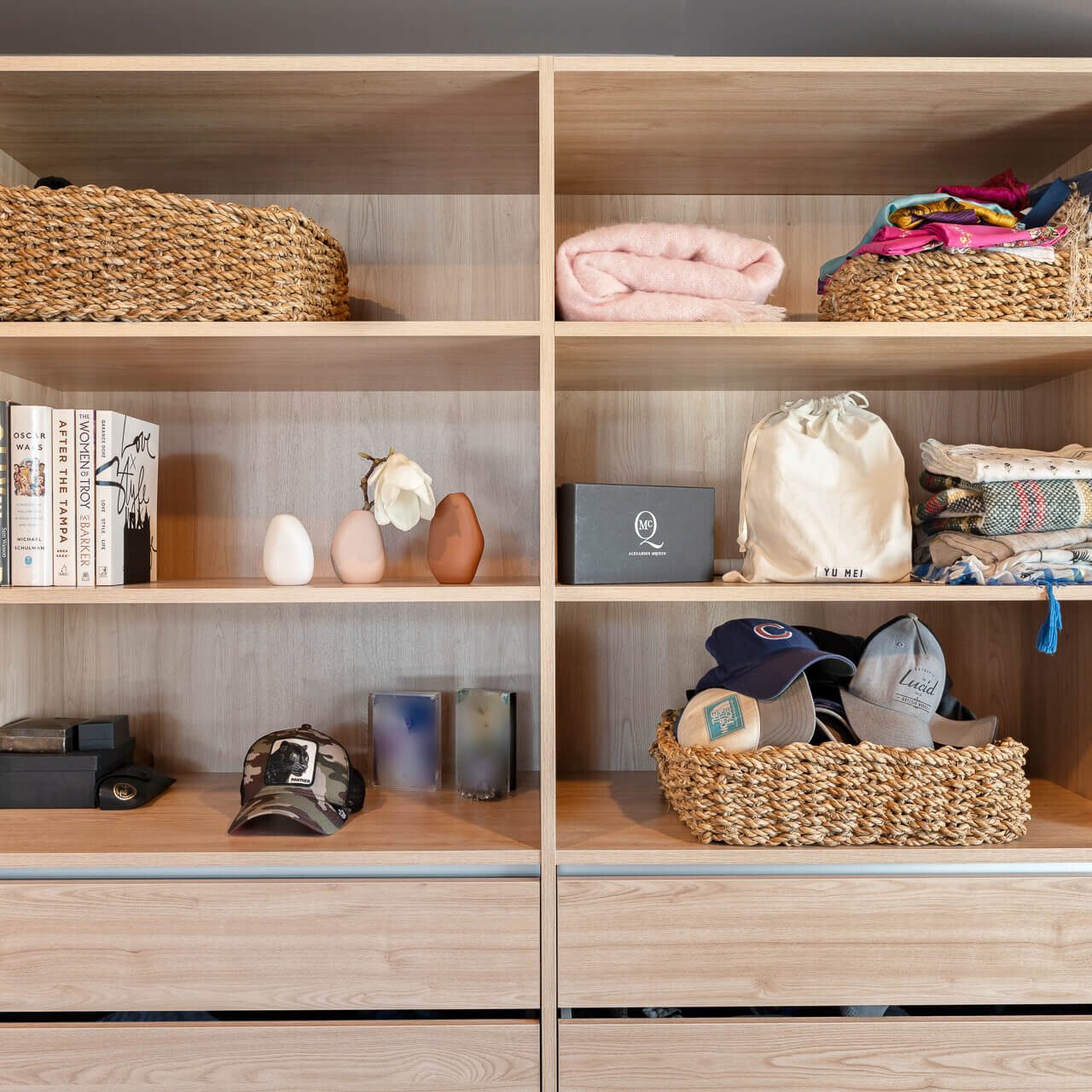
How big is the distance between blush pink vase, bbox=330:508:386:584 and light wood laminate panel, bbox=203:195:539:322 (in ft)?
1.62

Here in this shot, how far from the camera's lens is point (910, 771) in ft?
4.39

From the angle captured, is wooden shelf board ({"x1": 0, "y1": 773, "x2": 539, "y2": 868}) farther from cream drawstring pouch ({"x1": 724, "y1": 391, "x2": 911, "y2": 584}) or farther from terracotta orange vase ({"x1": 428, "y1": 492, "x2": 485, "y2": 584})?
cream drawstring pouch ({"x1": 724, "y1": 391, "x2": 911, "y2": 584})

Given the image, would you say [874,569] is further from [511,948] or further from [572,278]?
[511,948]

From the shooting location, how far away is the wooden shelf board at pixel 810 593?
136 cm

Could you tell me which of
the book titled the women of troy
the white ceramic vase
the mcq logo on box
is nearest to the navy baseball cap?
the mcq logo on box

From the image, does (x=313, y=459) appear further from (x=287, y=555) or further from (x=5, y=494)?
(x=5, y=494)

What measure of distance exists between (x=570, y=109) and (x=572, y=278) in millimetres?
275

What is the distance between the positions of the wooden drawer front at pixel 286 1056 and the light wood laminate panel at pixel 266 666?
545 millimetres

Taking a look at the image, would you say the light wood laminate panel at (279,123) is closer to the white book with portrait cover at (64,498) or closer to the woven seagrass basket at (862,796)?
the white book with portrait cover at (64,498)

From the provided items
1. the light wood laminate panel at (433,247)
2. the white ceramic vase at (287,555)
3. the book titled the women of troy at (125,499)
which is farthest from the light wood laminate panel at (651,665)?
the book titled the women of troy at (125,499)

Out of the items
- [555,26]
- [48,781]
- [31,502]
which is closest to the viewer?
[31,502]

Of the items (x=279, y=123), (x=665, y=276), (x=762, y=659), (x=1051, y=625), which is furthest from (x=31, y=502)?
(x=1051, y=625)

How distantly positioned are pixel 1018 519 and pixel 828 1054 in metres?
0.87

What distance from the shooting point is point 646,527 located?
1444 mm
